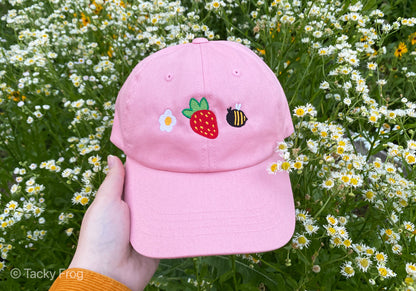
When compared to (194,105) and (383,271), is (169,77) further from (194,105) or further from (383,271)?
(383,271)

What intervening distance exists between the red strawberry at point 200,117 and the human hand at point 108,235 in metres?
0.37

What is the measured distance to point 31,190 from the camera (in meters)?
1.54

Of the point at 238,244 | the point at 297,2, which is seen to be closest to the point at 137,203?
the point at 238,244

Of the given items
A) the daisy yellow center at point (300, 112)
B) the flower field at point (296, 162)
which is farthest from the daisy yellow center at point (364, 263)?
the daisy yellow center at point (300, 112)

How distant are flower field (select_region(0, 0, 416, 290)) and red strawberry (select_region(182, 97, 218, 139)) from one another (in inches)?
9.0

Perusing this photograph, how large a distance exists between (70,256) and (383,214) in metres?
→ 1.38

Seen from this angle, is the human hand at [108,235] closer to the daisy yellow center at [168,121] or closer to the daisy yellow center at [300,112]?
the daisy yellow center at [168,121]

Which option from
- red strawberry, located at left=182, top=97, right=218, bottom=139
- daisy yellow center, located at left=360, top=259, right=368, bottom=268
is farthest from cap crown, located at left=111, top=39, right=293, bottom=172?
daisy yellow center, located at left=360, top=259, right=368, bottom=268

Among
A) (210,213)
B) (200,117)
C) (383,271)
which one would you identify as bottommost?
(383,271)

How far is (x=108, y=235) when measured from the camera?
1.09 metres

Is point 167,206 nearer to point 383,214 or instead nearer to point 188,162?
point 188,162

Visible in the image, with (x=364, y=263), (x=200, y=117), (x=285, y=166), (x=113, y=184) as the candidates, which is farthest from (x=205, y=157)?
(x=364, y=263)

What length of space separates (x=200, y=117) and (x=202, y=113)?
0.04ft

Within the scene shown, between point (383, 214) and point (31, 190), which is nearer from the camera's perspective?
point (383, 214)
